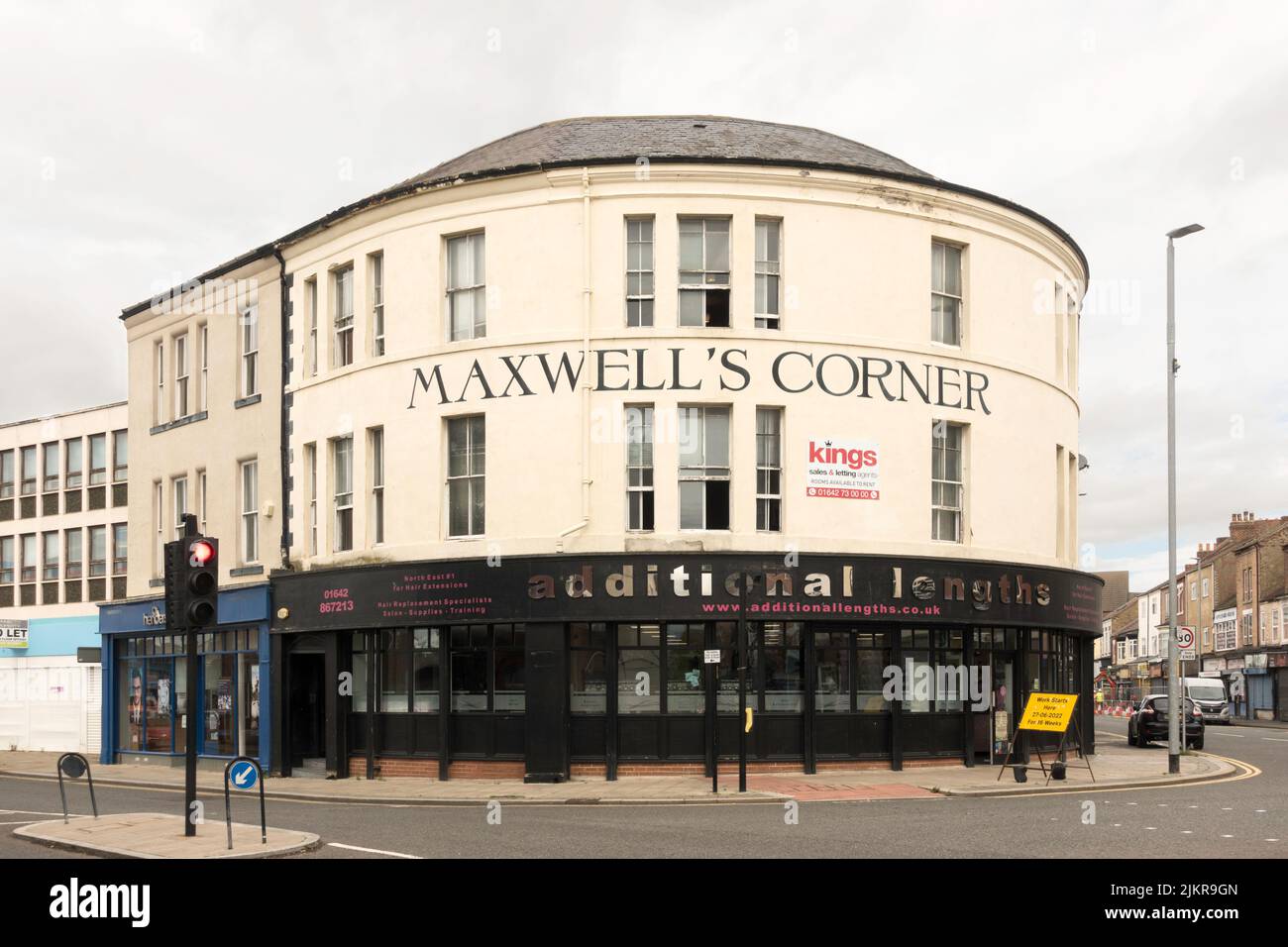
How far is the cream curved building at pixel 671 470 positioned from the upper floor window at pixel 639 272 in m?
0.06

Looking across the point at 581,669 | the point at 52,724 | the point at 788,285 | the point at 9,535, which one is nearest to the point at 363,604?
the point at 581,669

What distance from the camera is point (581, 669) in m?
26.3

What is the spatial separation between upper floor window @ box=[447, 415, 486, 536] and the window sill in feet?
29.4

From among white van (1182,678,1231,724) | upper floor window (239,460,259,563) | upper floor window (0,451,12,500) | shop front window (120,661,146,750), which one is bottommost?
white van (1182,678,1231,724)

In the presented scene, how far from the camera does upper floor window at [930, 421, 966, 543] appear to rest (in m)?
28.4

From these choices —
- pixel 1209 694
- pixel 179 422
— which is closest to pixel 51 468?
pixel 179 422

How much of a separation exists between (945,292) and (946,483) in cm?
387

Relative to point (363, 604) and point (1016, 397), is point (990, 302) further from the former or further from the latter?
point (363, 604)

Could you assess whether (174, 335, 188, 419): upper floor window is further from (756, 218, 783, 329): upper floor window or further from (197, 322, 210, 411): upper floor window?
(756, 218, 783, 329): upper floor window

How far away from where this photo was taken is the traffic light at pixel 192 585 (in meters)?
17.0

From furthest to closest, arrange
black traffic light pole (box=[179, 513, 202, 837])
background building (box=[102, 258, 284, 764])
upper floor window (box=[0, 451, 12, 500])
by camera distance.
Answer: upper floor window (box=[0, 451, 12, 500])
background building (box=[102, 258, 284, 764])
black traffic light pole (box=[179, 513, 202, 837])

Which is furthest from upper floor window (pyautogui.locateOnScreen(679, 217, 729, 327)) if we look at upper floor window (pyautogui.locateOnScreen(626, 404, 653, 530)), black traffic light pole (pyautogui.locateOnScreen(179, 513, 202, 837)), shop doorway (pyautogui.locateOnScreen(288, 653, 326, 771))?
black traffic light pole (pyautogui.locateOnScreen(179, 513, 202, 837))

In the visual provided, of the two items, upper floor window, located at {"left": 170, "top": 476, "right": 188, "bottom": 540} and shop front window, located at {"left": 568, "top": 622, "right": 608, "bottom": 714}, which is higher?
upper floor window, located at {"left": 170, "top": 476, "right": 188, "bottom": 540}
